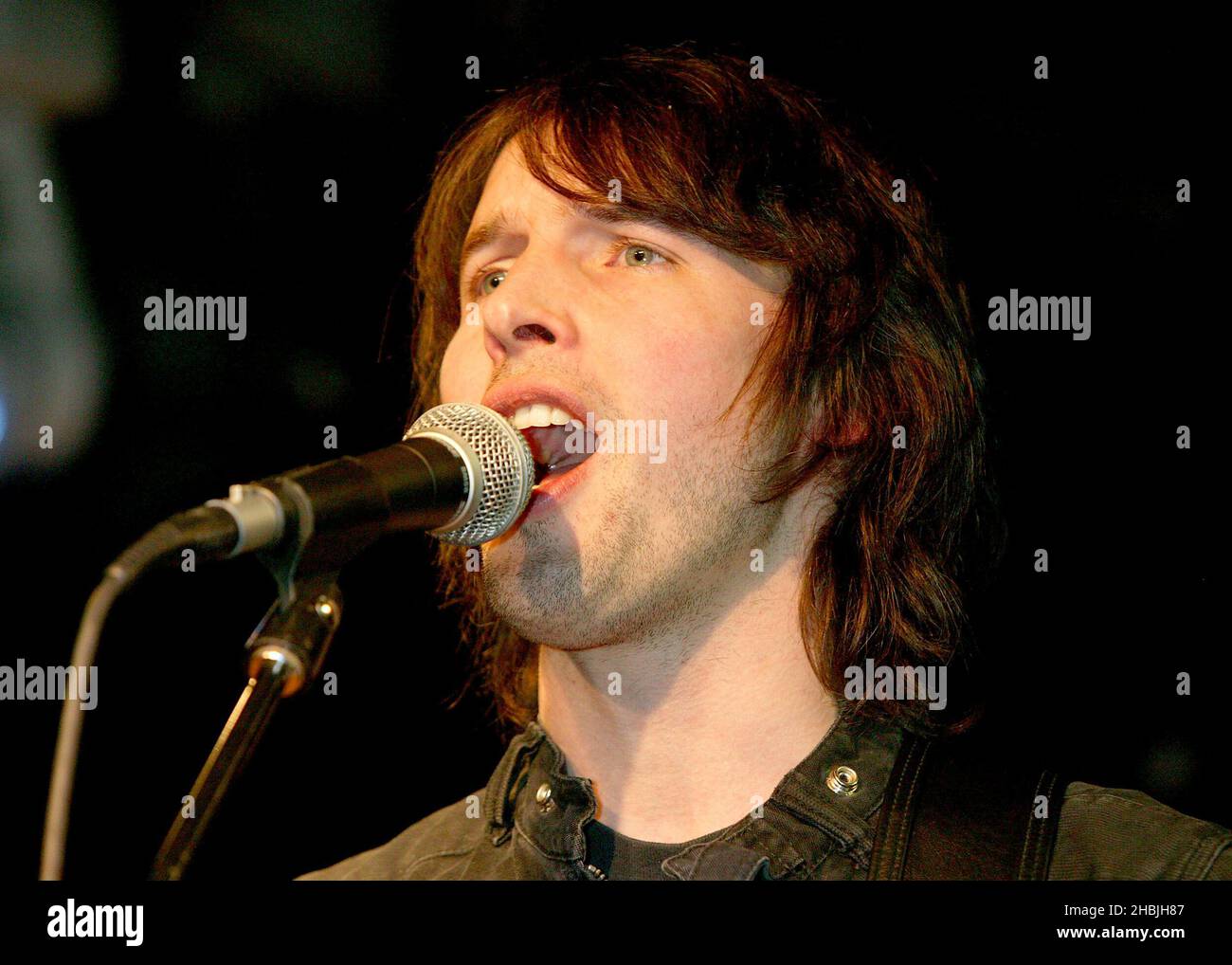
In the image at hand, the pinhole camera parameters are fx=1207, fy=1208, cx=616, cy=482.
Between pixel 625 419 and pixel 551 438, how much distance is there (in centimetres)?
12

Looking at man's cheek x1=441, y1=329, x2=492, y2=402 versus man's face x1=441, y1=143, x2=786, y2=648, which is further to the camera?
man's cheek x1=441, y1=329, x2=492, y2=402

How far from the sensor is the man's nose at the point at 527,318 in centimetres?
174

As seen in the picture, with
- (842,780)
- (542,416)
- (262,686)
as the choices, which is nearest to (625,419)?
(542,416)

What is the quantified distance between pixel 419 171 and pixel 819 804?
1463 mm

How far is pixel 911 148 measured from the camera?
6.89ft

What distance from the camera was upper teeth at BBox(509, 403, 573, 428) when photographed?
1718 mm

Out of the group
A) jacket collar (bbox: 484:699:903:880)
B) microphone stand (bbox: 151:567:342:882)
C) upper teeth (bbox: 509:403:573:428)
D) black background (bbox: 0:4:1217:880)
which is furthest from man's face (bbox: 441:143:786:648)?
microphone stand (bbox: 151:567:342:882)

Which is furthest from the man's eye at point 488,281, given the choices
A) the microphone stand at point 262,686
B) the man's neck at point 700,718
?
the microphone stand at point 262,686

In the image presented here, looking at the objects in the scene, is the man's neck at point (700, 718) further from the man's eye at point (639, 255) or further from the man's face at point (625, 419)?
the man's eye at point (639, 255)

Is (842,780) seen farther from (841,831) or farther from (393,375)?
(393,375)

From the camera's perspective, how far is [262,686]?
1016 mm

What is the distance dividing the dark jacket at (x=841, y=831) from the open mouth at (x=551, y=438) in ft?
1.52

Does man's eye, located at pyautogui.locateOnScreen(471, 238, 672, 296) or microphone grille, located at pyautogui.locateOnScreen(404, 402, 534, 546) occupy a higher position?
man's eye, located at pyautogui.locateOnScreen(471, 238, 672, 296)

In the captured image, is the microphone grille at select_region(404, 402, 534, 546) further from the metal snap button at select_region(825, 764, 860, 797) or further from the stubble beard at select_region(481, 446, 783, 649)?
the metal snap button at select_region(825, 764, 860, 797)
